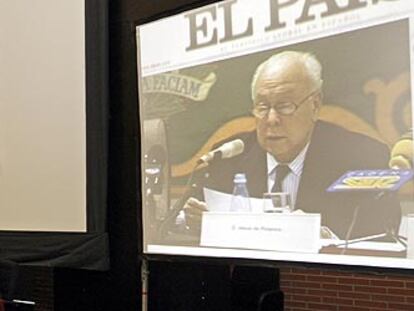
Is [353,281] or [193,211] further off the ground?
[193,211]

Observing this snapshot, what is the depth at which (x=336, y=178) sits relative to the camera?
1.96m

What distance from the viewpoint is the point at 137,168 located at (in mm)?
2699

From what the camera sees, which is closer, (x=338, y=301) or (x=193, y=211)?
(x=193, y=211)

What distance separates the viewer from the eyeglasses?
2.05 metres

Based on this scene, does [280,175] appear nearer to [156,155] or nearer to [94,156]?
[156,155]

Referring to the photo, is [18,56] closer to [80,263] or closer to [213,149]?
[80,263]

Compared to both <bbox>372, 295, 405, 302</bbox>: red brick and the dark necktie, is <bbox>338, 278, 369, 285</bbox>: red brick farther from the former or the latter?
the dark necktie

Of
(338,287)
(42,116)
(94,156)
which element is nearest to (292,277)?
(338,287)

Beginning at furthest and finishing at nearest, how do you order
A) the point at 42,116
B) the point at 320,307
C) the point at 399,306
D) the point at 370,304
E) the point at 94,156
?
the point at 320,307 → the point at 370,304 → the point at 399,306 → the point at 42,116 → the point at 94,156

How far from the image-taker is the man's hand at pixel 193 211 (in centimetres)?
237

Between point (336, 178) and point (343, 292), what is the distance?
2.65m

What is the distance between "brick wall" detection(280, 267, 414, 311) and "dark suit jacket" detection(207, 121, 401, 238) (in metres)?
2.16

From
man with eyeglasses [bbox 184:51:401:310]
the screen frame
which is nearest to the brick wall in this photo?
the screen frame

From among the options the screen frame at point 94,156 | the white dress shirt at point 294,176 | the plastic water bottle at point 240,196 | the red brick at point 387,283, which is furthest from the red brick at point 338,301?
the white dress shirt at point 294,176
